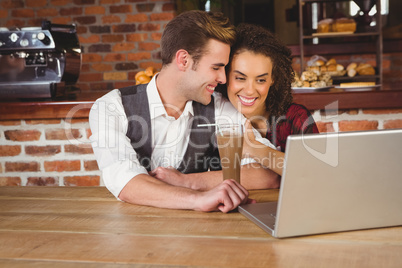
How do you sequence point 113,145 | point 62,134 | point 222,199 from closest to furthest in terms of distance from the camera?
point 222,199 → point 113,145 → point 62,134

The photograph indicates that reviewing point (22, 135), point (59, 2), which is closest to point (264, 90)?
point (22, 135)

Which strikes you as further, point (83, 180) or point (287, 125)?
point (83, 180)

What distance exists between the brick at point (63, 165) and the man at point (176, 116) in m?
0.78

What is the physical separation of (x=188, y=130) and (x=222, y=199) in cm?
66

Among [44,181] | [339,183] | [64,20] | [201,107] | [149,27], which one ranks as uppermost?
[64,20]

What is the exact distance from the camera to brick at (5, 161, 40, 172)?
2303 millimetres

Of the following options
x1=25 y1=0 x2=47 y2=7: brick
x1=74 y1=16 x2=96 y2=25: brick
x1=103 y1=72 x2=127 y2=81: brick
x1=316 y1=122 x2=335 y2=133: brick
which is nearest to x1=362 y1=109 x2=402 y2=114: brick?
x1=316 y1=122 x2=335 y2=133: brick

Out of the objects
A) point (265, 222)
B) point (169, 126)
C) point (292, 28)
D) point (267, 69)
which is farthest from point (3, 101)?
point (292, 28)

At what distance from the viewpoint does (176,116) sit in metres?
1.69

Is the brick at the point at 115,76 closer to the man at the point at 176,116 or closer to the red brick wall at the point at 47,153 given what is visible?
the red brick wall at the point at 47,153

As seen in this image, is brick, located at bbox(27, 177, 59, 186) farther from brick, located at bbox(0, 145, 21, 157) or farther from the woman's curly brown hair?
the woman's curly brown hair

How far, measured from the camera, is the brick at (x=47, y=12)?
3.90 m

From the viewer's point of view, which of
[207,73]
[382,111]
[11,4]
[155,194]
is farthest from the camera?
[11,4]

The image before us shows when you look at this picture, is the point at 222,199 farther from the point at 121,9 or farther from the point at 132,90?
the point at 121,9
